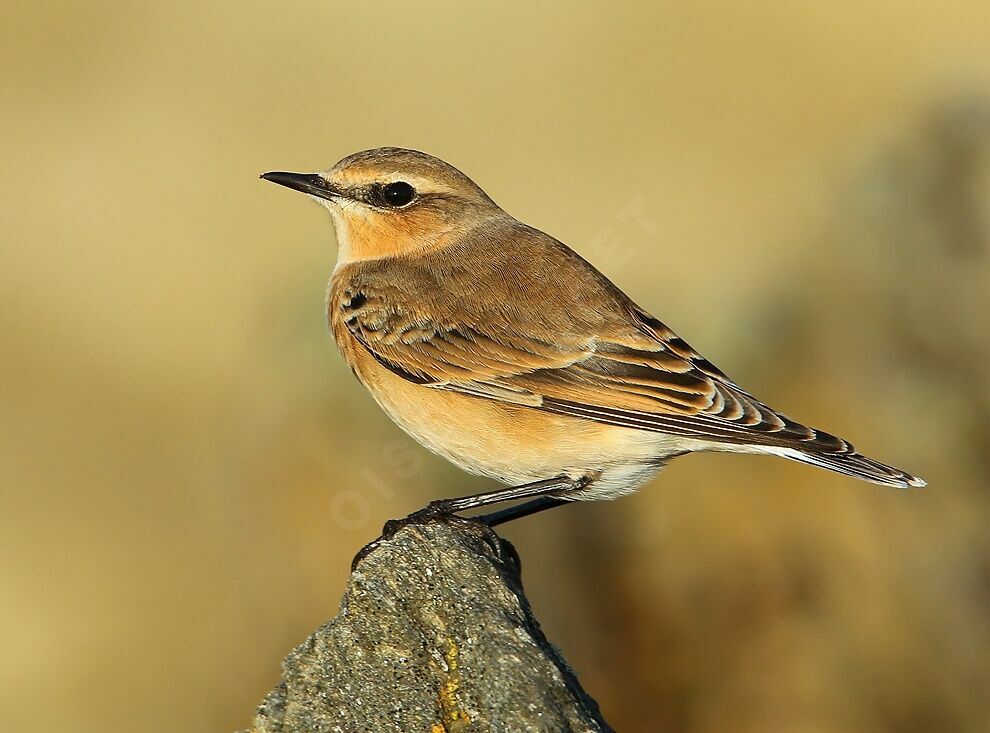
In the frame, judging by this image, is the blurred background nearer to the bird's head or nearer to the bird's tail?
the bird's head

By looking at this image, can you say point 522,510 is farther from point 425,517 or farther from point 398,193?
point 398,193

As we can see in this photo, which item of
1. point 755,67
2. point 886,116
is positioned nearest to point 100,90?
point 755,67

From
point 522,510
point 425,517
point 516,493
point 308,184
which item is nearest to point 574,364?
point 516,493

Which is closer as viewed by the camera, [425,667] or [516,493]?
[425,667]

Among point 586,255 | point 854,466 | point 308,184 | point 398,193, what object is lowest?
point 854,466

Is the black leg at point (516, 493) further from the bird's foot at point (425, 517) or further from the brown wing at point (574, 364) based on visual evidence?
the brown wing at point (574, 364)

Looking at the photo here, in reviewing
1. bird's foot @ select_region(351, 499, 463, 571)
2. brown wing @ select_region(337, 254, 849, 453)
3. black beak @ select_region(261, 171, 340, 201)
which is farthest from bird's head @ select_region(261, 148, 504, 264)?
bird's foot @ select_region(351, 499, 463, 571)

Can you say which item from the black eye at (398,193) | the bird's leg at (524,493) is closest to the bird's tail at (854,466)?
the bird's leg at (524,493)
